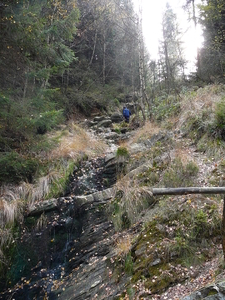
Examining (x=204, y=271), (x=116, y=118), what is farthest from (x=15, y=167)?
(x=116, y=118)

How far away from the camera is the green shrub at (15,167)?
5.94 meters

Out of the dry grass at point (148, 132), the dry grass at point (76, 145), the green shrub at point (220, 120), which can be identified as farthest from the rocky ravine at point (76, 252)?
the green shrub at point (220, 120)

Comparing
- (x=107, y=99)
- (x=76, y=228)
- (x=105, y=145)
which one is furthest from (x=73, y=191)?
(x=107, y=99)

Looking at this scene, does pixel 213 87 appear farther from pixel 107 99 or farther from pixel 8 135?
pixel 107 99

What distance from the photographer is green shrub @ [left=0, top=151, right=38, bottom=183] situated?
5939 mm

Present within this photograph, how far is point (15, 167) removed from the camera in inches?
239

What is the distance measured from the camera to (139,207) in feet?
16.8

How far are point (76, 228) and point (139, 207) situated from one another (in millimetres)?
1709

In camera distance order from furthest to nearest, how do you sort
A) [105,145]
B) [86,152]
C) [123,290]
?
[105,145], [86,152], [123,290]

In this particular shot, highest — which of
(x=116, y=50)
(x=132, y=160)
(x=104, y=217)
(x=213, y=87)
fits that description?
(x=116, y=50)

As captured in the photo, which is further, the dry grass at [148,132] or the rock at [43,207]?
the dry grass at [148,132]

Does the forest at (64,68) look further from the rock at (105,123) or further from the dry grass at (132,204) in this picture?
the dry grass at (132,204)

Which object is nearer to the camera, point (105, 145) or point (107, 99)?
point (105, 145)

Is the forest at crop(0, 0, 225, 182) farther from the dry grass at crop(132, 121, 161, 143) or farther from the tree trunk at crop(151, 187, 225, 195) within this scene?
the tree trunk at crop(151, 187, 225, 195)
